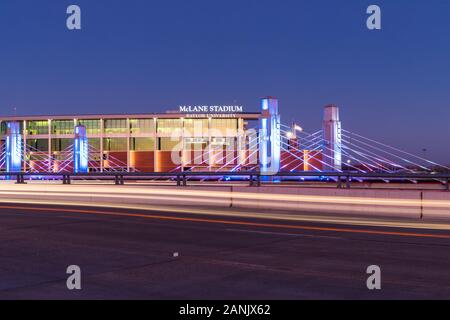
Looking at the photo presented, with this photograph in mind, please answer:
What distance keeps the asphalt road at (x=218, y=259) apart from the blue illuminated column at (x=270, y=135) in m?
17.7

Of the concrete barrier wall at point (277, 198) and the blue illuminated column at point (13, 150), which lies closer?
the concrete barrier wall at point (277, 198)

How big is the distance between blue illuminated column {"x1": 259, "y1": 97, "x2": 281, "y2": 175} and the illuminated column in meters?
2.56

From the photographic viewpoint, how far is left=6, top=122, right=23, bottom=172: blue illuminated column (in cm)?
5228

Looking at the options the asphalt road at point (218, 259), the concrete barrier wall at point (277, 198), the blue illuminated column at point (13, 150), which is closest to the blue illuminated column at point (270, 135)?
the concrete barrier wall at point (277, 198)

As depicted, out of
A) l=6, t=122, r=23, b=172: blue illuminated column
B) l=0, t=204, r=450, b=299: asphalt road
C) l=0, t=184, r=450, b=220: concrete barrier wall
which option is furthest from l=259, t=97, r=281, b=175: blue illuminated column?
l=6, t=122, r=23, b=172: blue illuminated column

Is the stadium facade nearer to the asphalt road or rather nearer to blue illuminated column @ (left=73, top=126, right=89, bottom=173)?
blue illuminated column @ (left=73, top=126, right=89, bottom=173)

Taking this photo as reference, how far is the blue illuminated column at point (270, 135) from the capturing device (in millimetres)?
35969

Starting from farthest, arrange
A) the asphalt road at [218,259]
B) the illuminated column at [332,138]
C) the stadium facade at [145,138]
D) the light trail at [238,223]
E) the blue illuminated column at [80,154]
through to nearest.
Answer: the stadium facade at [145,138] → the blue illuminated column at [80,154] → the illuminated column at [332,138] → the light trail at [238,223] → the asphalt road at [218,259]

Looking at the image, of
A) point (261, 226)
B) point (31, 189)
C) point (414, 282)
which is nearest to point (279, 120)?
point (31, 189)

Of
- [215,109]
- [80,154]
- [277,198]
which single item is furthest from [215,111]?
[277,198]

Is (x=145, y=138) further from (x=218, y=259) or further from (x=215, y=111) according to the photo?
(x=218, y=259)

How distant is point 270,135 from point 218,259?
2480 centimetres

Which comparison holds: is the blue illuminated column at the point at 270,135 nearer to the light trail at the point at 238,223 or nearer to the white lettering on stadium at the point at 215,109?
the light trail at the point at 238,223
